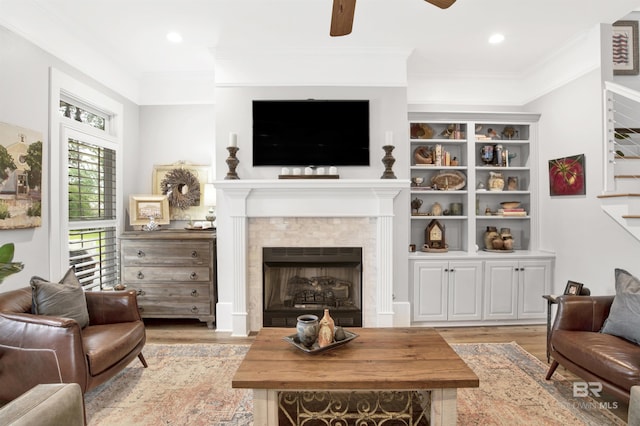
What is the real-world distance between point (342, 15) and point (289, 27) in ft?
4.72

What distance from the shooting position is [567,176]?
3.46m

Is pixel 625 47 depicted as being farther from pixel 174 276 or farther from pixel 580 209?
pixel 174 276

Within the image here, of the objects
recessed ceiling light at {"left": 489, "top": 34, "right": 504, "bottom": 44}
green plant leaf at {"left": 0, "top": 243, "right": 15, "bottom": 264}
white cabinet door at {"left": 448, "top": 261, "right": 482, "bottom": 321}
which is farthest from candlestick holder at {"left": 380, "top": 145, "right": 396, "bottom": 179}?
green plant leaf at {"left": 0, "top": 243, "right": 15, "bottom": 264}

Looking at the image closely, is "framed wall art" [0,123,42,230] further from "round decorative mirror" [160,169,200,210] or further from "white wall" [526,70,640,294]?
"white wall" [526,70,640,294]

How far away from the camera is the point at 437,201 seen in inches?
167

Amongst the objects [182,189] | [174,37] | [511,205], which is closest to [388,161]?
[511,205]

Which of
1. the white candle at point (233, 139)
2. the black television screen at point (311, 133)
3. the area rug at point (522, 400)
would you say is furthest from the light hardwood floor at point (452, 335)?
the white candle at point (233, 139)

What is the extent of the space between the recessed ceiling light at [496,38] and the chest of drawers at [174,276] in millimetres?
3527

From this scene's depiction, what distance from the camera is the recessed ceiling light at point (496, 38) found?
10.7 feet

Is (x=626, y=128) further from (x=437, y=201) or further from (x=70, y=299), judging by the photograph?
(x=70, y=299)

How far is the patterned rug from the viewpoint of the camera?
2.08 metres

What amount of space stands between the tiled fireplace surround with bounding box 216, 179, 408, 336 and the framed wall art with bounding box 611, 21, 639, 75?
8.34 ft

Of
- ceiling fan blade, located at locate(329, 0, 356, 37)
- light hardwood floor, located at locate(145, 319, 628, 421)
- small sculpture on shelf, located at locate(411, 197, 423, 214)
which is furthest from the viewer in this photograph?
small sculpture on shelf, located at locate(411, 197, 423, 214)

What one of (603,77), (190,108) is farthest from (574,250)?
(190,108)
